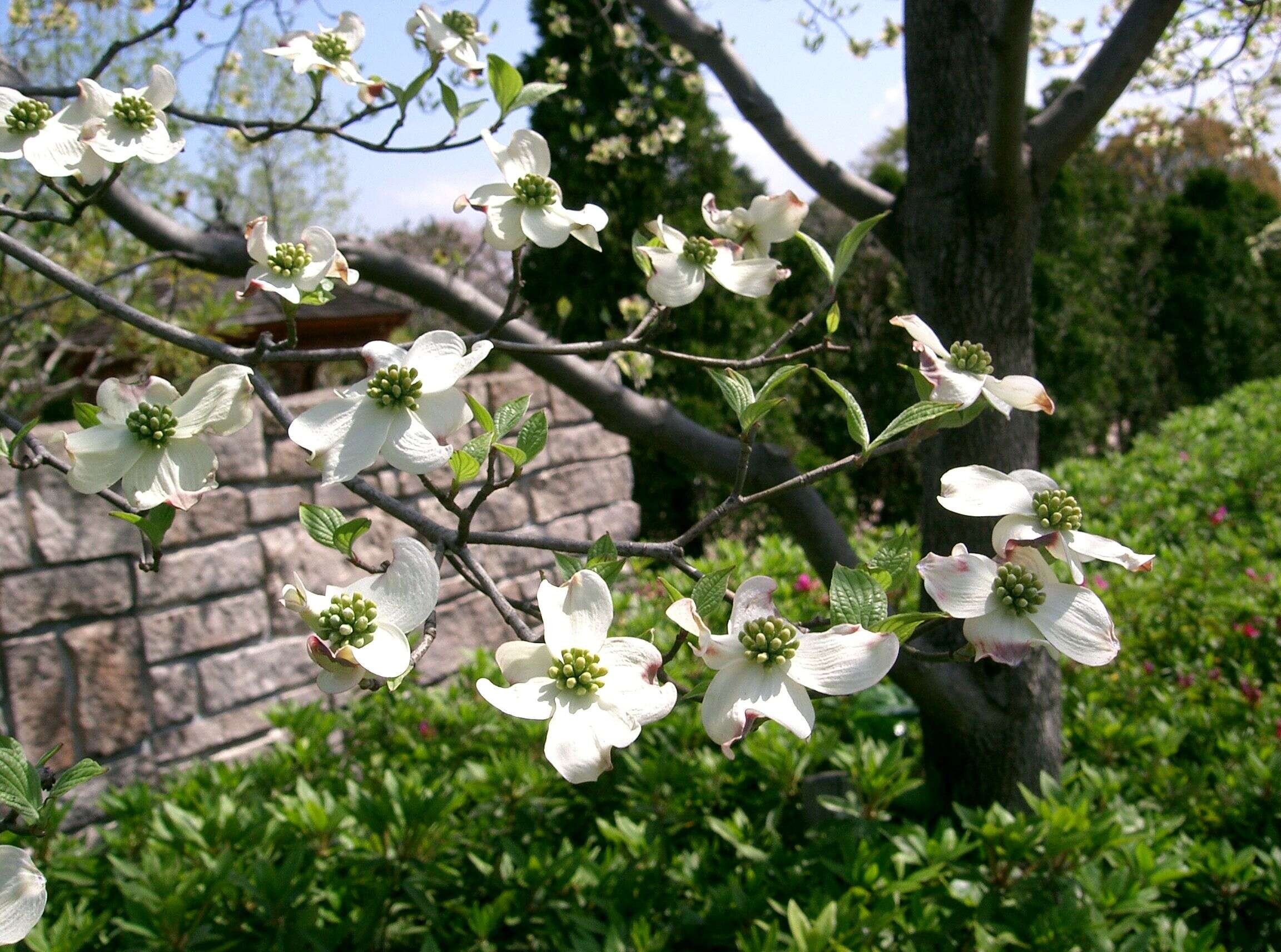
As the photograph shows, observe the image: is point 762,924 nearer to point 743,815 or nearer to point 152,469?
point 743,815

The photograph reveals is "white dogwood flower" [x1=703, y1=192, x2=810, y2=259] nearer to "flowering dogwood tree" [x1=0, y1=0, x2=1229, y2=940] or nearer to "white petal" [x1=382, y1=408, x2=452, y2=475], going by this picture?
"flowering dogwood tree" [x1=0, y1=0, x2=1229, y2=940]

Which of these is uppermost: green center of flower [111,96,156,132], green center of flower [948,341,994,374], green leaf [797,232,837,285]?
green leaf [797,232,837,285]

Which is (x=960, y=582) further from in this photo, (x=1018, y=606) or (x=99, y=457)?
(x=99, y=457)

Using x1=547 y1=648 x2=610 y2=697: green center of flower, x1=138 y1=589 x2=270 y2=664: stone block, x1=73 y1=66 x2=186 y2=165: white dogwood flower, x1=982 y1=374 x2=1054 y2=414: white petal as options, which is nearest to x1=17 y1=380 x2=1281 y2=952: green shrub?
x1=138 y1=589 x2=270 y2=664: stone block

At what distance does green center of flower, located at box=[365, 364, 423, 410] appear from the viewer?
28.7 inches

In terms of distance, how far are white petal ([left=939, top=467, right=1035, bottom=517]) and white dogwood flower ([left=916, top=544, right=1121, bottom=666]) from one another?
0.16 feet

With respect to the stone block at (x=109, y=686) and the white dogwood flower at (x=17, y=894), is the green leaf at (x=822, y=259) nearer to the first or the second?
the white dogwood flower at (x=17, y=894)

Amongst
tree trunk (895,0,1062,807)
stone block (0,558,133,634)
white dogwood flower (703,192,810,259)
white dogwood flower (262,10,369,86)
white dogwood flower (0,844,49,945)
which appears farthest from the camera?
stone block (0,558,133,634)

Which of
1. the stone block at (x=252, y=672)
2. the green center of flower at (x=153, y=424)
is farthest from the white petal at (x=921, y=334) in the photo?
the stone block at (x=252, y=672)

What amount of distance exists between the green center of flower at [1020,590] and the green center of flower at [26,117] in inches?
39.7

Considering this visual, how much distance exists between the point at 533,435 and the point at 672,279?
0.75 ft

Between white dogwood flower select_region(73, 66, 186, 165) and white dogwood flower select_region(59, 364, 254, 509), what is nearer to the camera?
white dogwood flower select_region(59, 364, 254, 509)

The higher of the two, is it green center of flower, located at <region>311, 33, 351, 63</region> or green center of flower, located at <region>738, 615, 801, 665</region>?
green center of flower, located at <region>311, 33, 351, 63</region>

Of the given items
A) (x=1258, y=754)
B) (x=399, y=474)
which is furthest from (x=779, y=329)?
(x=1258, y=754)
